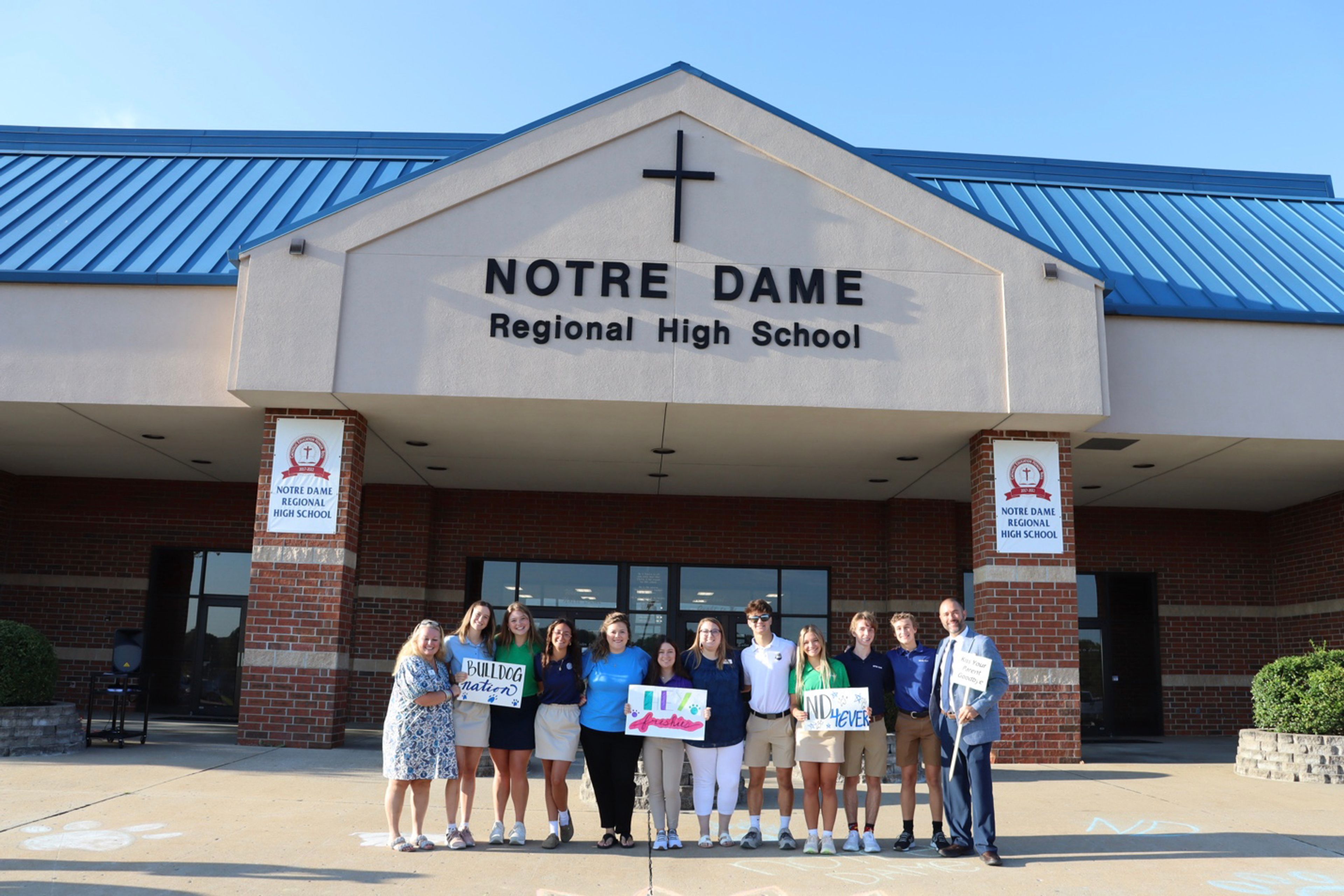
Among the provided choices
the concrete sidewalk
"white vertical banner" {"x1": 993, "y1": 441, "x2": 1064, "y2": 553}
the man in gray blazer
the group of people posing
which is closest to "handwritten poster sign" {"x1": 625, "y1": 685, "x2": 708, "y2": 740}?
the group of people posing

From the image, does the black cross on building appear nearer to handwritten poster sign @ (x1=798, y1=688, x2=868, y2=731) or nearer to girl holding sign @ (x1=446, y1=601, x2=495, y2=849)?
girl holding sign @ (x1=446, y1=601, x2=495, y2=849)

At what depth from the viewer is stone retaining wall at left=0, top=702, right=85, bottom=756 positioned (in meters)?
11.0

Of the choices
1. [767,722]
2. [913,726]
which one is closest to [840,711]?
Answer: [767,722]

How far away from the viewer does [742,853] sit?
7.30 meters

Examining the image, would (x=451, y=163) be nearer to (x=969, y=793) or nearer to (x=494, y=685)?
(x=494, y=685)

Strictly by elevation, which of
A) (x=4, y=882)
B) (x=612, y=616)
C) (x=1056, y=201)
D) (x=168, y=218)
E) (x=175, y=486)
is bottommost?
(x=4, y=882)

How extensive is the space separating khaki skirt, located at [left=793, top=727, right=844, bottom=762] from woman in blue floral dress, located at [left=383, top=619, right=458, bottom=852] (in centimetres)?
243

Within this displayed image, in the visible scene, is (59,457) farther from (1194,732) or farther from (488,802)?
(1194,732)

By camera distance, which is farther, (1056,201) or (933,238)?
(1056,201)

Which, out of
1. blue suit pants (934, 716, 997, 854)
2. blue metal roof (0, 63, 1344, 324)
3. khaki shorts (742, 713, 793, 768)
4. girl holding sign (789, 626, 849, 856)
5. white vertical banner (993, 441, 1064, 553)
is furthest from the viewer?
blue metal roof (0, 63, 1344, 324)

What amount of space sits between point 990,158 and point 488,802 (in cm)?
1503

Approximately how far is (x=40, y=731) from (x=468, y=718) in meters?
6.74

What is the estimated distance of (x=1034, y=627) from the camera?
41.0ft

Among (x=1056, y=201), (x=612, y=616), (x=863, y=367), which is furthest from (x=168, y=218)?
(x=1056, y=201)
